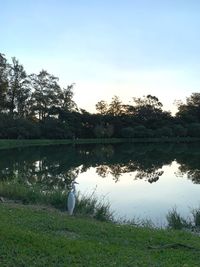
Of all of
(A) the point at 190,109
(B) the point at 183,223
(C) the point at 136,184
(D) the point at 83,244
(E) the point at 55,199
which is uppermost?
(A) the point at 190,109

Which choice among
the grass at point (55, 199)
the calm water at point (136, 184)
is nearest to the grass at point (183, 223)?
the calm water at point (136, 184)

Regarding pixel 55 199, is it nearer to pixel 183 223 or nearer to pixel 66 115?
pixel 183 223

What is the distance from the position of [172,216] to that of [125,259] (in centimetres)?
676

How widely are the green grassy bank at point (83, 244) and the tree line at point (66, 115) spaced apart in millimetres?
61539

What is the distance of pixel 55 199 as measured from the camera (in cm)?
1509

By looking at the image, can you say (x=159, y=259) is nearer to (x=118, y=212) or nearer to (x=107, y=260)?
(x=107, y=260)

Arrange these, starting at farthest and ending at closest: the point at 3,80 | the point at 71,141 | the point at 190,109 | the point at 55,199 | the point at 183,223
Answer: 1. the point at 190,109
2. the point at 3,80
3. the point at 71,141
4. the point at 55,199
5. the point at 183,223

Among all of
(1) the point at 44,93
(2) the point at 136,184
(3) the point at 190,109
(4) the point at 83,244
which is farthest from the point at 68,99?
(4) the point at 83,244

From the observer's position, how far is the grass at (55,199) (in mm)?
13711

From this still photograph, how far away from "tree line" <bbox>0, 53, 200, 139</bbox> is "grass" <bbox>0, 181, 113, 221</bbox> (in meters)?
54.9

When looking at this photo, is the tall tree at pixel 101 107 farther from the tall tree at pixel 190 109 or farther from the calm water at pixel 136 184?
the calm water at pixel 136 184

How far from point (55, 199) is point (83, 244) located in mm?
7193

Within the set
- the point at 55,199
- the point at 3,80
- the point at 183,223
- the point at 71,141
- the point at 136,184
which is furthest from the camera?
the point at 3,80

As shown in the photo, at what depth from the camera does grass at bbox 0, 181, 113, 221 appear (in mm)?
13711
